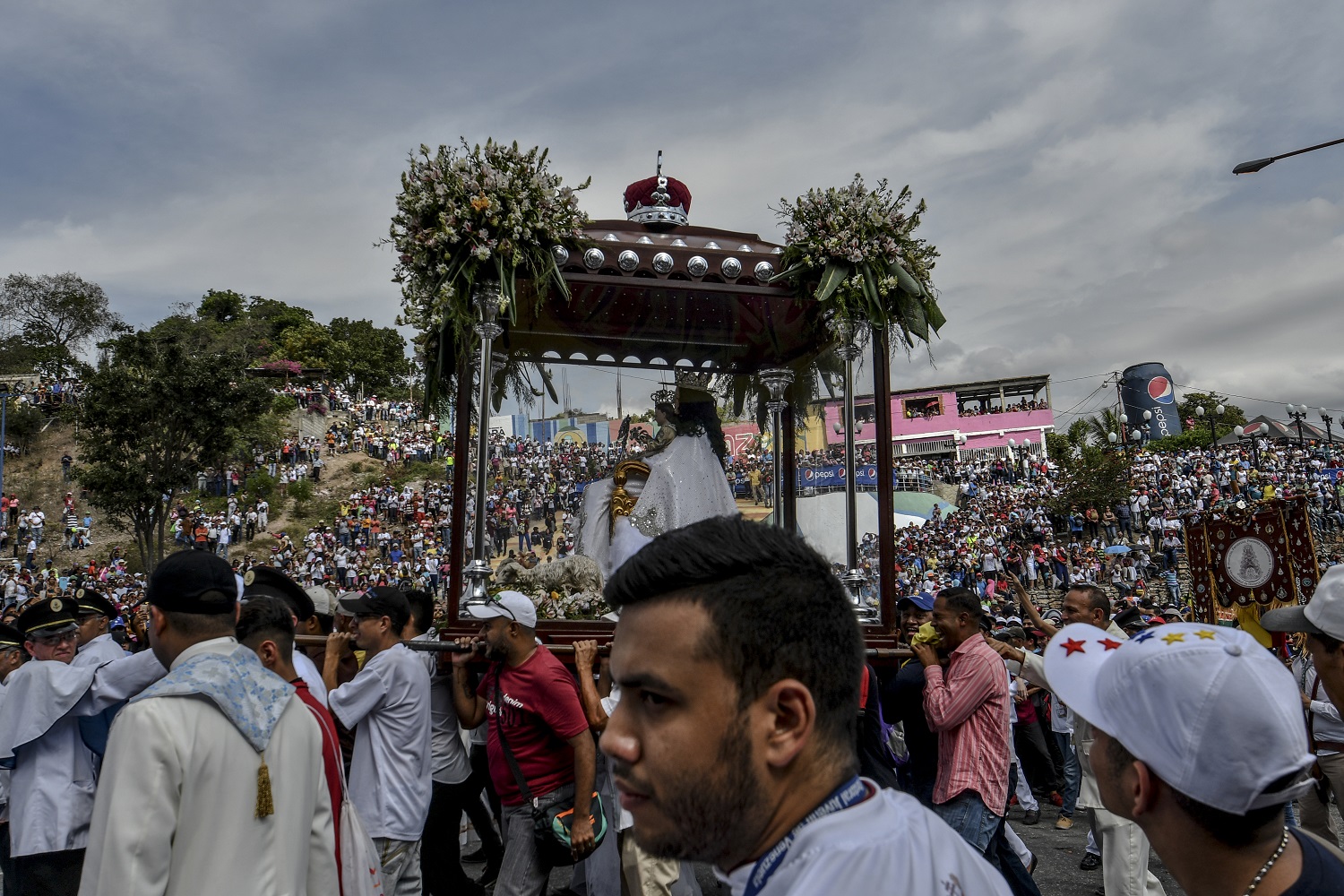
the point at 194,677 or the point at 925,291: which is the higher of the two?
the point at 925,291

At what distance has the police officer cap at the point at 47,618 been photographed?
464 centimetres

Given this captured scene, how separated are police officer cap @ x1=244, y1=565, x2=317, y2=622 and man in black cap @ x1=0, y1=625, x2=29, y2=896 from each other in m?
1.13

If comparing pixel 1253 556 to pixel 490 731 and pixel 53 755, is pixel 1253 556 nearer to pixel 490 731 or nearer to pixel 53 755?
pixel 490 731

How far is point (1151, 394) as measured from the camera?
6994 cm

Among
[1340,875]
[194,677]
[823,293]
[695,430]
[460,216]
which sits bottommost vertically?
[1340,875]

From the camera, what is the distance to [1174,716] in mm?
1564

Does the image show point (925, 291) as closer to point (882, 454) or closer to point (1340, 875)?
point (882, 454)

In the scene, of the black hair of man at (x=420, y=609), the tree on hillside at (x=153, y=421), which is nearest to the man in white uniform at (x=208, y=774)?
the black hair of man at (x=420, y=609)

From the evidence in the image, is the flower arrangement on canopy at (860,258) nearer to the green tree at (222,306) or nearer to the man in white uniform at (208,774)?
the man in white uniform at (208,774)

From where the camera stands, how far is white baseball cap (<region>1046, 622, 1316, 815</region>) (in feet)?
4.98

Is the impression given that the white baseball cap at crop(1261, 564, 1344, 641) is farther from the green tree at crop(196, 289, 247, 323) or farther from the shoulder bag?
the green tree at crop(196, 289, 247, 323)

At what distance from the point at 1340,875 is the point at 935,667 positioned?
10.4 ft

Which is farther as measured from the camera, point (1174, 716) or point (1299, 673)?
point (1299, 673)

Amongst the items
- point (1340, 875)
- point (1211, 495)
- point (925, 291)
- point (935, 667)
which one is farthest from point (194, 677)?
point (1211, 495)
